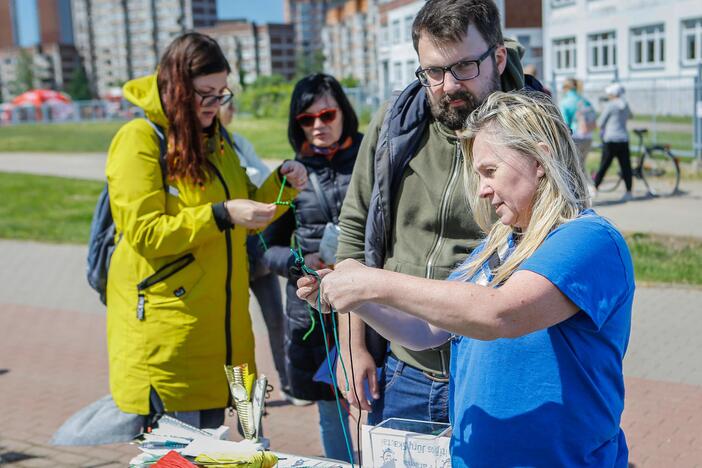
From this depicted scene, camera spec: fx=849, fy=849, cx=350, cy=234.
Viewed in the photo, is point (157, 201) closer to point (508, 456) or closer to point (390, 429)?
point (390, 429)

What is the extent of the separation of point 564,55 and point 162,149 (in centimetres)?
4247

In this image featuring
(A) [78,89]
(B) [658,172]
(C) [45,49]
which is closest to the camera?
(B) [658,172]

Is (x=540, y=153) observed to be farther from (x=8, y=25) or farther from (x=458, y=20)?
(x=8, y=25)

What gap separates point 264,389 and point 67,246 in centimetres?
1001

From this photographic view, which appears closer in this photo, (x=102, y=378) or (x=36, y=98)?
(x=102, y=378)

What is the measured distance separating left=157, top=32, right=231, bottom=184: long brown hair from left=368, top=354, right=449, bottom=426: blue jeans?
44.4 inches

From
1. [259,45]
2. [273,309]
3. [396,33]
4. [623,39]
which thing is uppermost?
[259,45]

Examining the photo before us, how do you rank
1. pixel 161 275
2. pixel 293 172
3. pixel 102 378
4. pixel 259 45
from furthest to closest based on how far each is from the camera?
1. pixel 259 45
2. pixel 102 378
3. pixel 293 172
4. pixel 161 275

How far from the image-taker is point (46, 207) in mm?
15875

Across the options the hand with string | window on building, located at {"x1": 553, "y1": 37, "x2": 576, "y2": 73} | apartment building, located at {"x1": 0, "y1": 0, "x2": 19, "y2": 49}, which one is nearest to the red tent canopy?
window on building, located at {"x1": 553, "y1": 37, "x2": 576, "y2": 73}

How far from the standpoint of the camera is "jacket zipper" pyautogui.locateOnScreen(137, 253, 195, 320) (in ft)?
11.0

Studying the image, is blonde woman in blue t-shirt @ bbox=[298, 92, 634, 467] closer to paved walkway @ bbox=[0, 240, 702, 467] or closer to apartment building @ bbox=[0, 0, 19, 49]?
paved walkway @ bbox=[0, 240, 702, 467]

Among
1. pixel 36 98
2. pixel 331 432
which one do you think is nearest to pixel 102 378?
pixel 331 432

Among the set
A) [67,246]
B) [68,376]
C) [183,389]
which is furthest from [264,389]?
[67,246]
